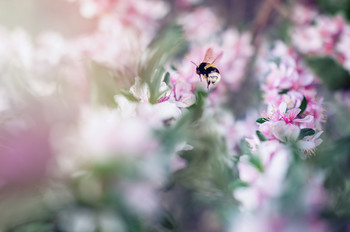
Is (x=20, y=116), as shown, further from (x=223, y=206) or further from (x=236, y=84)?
(x=236, y=84)

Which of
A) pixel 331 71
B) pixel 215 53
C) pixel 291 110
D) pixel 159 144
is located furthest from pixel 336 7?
pixel 159 144

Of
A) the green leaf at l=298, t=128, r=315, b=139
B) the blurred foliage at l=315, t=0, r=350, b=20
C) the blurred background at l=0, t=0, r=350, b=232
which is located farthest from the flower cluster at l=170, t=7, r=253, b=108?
the blurred foliage at l=315, t=0, r=350, b=20

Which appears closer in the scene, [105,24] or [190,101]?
[190,101]

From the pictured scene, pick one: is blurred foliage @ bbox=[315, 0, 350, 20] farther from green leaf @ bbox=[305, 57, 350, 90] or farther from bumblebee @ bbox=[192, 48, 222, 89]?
bumblebee @ bbox=[192, 48, 222, 89]

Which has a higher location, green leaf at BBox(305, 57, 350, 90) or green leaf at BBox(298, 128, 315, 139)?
green leaf at BBox(305, 57, 350, 90)

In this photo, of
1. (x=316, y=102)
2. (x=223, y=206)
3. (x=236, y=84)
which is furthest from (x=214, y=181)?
(x=236, y=84)

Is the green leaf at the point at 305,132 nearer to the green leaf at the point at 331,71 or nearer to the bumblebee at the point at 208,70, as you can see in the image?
the bumblebee at the point at 208,70
